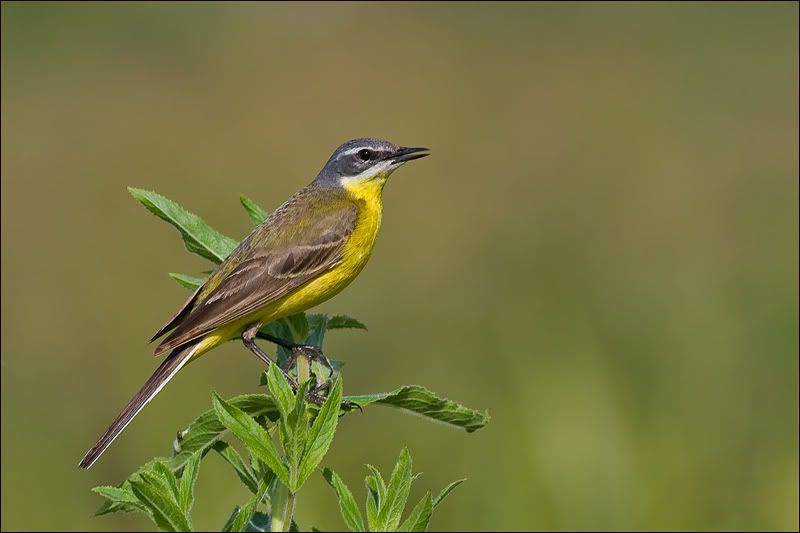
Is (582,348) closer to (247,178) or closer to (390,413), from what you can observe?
(390,413)

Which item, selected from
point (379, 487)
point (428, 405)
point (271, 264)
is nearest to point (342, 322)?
point (428, 405)

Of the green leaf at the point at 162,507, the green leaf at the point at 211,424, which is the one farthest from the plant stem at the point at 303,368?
the green leaf at the point at 162,507

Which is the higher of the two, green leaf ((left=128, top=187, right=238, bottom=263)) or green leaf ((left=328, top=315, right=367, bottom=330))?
green leaf ((left=128, top=187, right=238, bottom=263))

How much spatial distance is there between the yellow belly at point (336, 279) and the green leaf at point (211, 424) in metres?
1.38

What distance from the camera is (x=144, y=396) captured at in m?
3.69

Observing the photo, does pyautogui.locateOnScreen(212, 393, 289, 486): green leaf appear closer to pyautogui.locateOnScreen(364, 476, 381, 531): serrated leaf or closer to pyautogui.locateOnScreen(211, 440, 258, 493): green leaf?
pyautogui.locateOnScreen(364, 476, 381, 531): serrated leaf

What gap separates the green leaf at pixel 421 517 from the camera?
184cm

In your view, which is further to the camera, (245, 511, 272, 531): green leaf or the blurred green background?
the blurred green background

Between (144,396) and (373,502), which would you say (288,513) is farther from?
(144,396)

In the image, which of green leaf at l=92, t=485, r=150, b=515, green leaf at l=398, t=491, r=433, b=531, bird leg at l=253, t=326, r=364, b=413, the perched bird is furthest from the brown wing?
green leaf at l=398, t=491, r=433, b=531

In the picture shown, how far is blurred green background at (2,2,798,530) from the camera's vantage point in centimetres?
489

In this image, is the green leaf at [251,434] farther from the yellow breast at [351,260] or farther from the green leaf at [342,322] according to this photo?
the yellow breast at [351,260]

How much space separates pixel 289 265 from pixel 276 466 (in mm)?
2595

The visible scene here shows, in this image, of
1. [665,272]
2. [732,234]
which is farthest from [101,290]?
[732,234]
